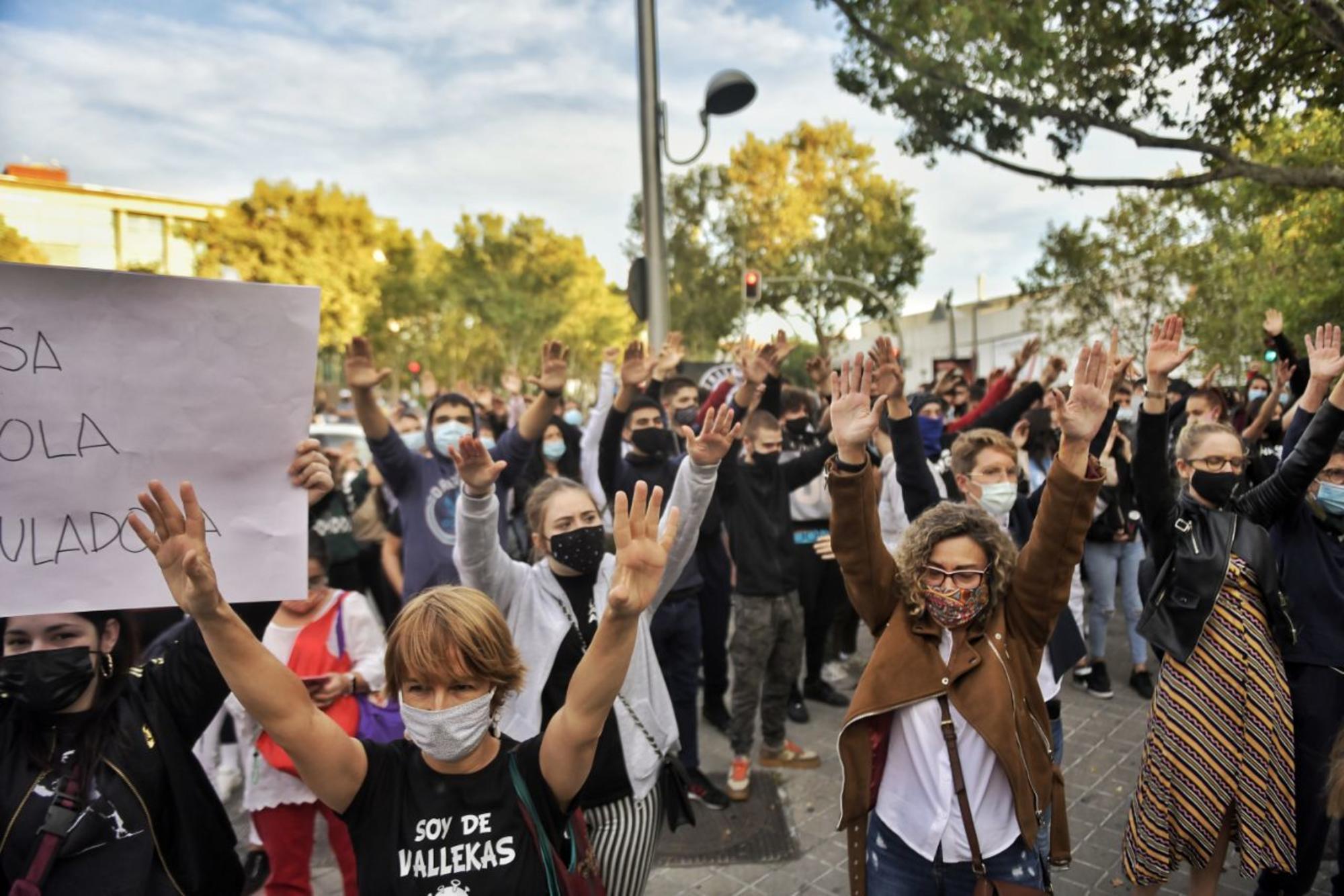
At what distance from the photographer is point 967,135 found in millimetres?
7105

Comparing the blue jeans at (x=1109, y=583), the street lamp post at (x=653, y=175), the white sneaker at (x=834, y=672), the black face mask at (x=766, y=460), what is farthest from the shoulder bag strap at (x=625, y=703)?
the street lamp post at (x=653, y=175)

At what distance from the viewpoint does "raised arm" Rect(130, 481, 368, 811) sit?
5.40 ft

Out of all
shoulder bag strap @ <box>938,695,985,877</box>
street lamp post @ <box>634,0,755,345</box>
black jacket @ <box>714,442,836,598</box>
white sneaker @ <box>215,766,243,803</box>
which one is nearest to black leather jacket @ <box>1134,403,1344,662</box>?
shoulder bag strap @ <box>938,695,985,877</box>

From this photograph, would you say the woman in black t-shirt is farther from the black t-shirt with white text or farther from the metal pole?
the metal pole

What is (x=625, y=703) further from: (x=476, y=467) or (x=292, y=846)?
(x=292, y=846)

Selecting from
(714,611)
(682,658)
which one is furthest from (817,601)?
(682,658)

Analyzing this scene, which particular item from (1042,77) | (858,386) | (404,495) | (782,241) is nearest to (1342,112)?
(1042,77)

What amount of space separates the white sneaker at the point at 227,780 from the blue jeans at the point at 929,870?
11.5ft

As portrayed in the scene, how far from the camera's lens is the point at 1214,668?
2.96m

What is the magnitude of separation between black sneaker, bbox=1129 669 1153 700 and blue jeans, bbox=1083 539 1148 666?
84mm

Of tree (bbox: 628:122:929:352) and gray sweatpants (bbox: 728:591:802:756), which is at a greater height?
tree (bbox: 628:122:929:352)

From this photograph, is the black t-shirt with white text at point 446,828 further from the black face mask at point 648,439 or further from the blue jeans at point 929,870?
the black face mask at point 648,439

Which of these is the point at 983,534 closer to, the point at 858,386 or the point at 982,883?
the point at 858,386

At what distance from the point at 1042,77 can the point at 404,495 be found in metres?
5.41
